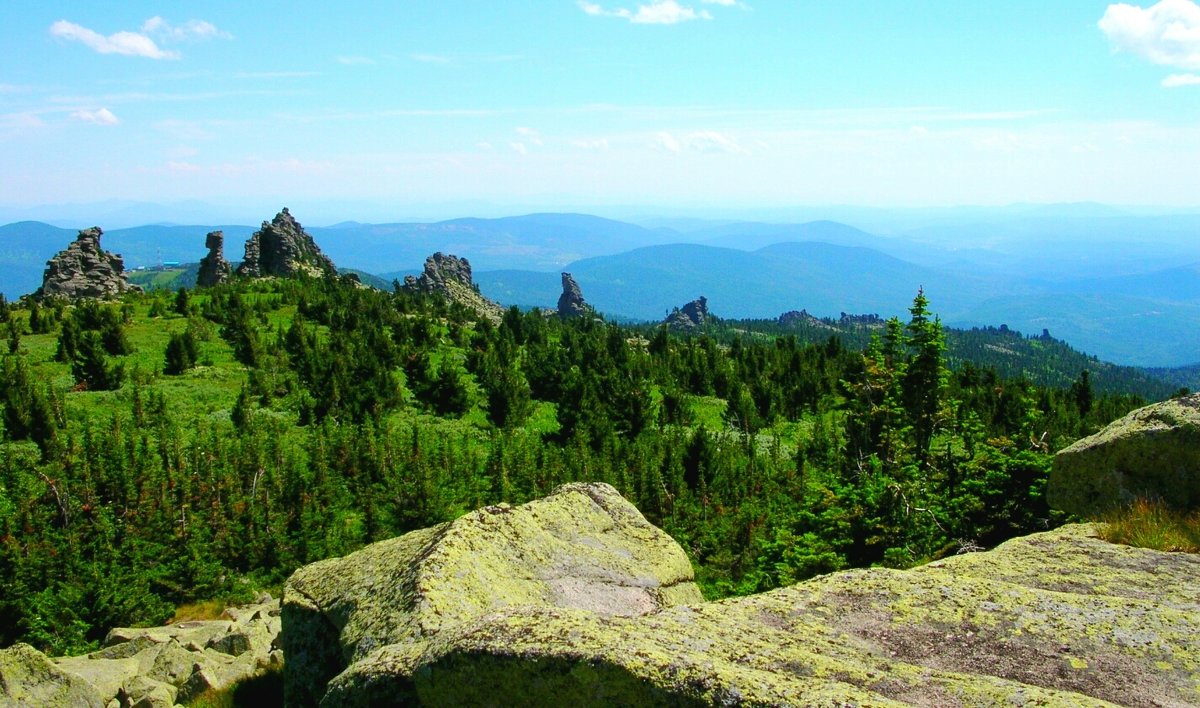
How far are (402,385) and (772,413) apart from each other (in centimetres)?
2845

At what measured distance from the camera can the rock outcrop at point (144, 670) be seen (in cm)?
1051

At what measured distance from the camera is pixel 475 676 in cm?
479

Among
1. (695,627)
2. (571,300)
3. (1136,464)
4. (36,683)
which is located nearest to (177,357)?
(36,683)

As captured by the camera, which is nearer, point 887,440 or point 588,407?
point 887,440

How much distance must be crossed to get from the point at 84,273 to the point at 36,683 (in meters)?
98.7

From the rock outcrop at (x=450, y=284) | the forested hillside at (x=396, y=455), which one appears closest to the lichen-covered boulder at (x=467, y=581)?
the forested hillside at (x=396, y=455)

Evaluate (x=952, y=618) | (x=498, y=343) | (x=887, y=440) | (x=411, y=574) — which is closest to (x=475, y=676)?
(x=411, y=574)

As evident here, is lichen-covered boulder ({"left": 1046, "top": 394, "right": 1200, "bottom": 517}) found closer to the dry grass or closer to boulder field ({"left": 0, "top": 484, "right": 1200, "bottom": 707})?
boulder field ({"left": 0, "top": 484, "right": 1200, "bottom": 707})

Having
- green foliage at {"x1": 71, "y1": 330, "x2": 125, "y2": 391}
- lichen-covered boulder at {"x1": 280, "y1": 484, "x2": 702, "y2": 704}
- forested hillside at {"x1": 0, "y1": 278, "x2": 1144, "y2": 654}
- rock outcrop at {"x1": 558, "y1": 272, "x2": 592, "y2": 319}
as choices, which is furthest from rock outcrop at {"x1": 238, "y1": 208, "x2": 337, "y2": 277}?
lichen-covered boulder at {"x1": 280, "y1": 484, "x2": 702, "y2": 704}

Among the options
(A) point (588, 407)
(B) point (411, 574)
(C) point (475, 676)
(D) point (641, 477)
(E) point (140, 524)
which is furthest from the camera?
(A) point (588, 407)

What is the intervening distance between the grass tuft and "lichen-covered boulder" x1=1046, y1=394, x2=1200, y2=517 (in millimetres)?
717

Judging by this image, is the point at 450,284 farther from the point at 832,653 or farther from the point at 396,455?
the point at 832,653

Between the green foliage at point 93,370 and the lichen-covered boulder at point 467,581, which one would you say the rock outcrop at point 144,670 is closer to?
the lichen-covered boulder at point 467,581

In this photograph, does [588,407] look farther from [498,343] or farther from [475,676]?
[475,676]
